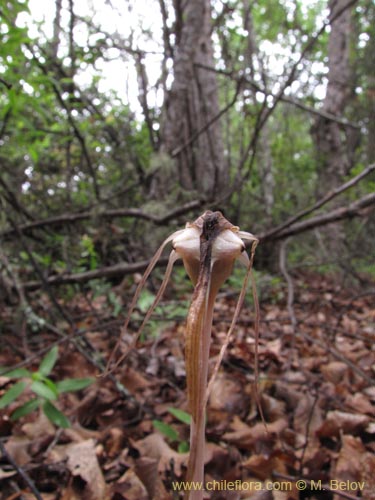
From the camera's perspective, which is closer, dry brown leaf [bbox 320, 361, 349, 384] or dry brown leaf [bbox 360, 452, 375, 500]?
dry brown leaf [bbox 360, 452, 375, 500]

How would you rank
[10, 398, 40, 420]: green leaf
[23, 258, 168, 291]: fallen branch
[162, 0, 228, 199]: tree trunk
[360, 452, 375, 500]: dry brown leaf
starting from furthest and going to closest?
1. [162, 0, 228, 199]: tree trunk
2. [23, 258, 168, 291]: fallen branch
3. [10, 398, 40, 420]: green leaf
4. [360, 452, 375, 500]: dry brown leaf

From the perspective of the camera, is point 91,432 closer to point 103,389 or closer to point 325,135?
point 103,389

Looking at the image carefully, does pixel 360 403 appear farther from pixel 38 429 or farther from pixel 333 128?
pixel 333 128

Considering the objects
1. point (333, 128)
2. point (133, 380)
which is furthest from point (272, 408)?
point (333, 128)

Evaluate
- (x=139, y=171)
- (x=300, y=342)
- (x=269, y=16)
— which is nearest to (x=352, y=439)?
(x=300, y=342)

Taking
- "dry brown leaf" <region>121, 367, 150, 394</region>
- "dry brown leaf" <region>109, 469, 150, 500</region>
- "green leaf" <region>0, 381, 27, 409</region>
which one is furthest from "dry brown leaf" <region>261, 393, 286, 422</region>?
"green leaf" <region>0, 381, 27, 409</region>

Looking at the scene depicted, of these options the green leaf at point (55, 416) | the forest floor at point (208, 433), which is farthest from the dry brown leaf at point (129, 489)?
the green leaf at point (55, 416)

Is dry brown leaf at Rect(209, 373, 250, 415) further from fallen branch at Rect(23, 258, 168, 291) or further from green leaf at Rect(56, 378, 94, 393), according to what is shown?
fallen branch at Rect(23, 258, 168, 291)
